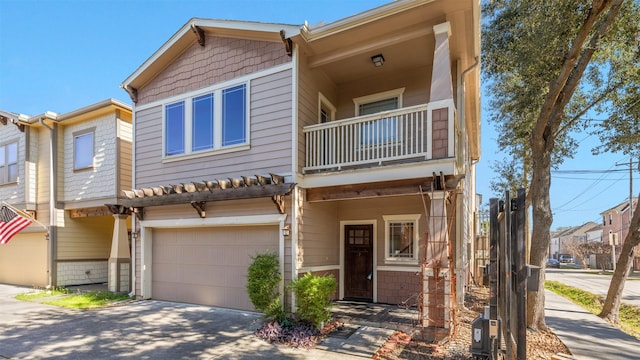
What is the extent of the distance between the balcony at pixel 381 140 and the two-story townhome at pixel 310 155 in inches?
1.1

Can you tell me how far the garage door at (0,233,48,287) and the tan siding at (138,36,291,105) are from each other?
713 centimetres

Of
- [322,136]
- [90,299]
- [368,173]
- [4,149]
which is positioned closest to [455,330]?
[368,173]

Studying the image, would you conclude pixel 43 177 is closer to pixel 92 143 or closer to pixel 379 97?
pixel 92 143

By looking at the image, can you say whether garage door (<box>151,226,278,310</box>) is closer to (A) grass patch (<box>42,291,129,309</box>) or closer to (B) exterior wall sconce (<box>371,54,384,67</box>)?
(A) grass patch (<box>42,291,129,309</box>)

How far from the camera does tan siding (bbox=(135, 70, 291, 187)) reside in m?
7.63

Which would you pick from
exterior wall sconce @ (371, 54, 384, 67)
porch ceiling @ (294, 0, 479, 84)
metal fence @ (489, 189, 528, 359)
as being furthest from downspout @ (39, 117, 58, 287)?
metal fence @ (489, 189, 528, 359)

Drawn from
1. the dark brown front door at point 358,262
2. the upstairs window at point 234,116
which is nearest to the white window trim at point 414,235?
the dark brown front door at point 358,262

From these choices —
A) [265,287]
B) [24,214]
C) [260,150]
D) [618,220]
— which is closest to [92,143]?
[24,214]

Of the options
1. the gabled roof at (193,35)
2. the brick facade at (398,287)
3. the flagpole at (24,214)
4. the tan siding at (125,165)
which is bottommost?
the brick facade at (398,287)

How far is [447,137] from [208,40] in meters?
6.55

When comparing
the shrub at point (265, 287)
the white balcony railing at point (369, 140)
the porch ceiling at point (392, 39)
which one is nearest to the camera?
the porch ceiling at point (392, 39)

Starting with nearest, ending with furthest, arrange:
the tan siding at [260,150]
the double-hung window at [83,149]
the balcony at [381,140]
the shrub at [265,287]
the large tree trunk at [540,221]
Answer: the balcony at [381,140] < the shrub at [265,287] < the large tree trunk at [540,221] < the tan siding at [260,150] < the double-hung window at [83,149]

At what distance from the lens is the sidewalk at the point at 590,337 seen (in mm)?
5814

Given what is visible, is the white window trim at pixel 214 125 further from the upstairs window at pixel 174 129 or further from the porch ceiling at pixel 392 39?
the porch ceiling at pixel 392 39
